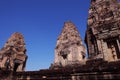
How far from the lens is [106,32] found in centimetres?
1170

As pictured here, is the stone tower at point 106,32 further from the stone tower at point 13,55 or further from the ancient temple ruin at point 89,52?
the stone tower at point 13,55

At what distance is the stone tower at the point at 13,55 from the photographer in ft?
75.2

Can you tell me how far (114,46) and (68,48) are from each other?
38.7ft

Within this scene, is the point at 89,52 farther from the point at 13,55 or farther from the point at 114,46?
the point at 13,55

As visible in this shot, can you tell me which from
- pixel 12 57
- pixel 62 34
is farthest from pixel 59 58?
pixel 12 57

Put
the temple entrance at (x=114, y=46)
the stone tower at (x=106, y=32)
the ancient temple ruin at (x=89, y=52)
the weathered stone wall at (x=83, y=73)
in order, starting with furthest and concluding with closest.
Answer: the stone tower at (x=106, y=32), the temple entrance at (x=114, y=46), the ancient temple ruin at (x=89, y=52), the weathered stone wall at (x=83, y=73)

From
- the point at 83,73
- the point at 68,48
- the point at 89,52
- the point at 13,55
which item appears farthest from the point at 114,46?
the point at 13,55

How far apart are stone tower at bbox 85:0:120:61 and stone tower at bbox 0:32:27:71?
50.3 feet

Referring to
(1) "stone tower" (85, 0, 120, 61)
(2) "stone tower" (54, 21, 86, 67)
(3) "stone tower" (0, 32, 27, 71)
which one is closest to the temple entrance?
(1) "stone tower" (85, 0, 120, 61)

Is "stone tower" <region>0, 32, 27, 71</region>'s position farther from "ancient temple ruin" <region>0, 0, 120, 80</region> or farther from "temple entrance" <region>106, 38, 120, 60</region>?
"temple entrance" <region>106, 38, 120, 60</region>

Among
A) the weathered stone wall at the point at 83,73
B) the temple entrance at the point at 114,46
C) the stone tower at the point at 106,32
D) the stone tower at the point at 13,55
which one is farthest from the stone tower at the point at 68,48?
the weathered stone wall at the point at 83,73

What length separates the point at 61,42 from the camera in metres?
24.9

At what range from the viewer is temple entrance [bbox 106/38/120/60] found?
10930mm

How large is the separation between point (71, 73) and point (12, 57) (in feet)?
63.2
